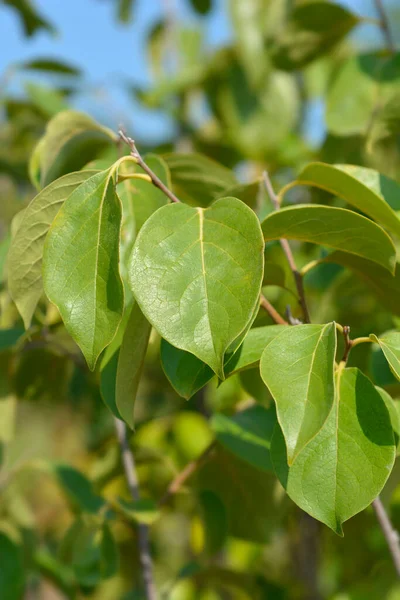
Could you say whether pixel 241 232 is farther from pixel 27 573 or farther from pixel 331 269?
pixel 27 573

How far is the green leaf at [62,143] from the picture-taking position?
955 millimetres

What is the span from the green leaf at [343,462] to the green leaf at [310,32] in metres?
0.98

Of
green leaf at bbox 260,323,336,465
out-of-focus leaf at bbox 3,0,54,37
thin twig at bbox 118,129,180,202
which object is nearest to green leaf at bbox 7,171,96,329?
thin twig at bbox 118,129,180,202

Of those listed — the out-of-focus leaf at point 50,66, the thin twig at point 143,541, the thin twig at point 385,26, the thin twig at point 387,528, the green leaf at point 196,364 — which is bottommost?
the thin twig at point 143,541

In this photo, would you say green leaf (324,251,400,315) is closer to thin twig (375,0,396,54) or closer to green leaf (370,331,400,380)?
green leaf (370,331,400,380)

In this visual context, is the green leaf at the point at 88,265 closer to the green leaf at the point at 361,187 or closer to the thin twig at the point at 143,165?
the thin twig at the point at 143,165

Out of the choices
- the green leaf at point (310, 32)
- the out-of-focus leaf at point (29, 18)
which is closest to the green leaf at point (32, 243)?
the green leaf at point (310, 32)

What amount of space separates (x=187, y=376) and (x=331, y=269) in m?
0.57

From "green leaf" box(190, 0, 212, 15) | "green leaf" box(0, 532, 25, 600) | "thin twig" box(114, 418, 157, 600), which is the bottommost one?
"green leaf" box(0, 532, 25, 600)

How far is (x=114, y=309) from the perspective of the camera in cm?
62

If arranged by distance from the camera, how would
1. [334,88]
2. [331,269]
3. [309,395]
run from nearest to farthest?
[309,395]
[331,269]
[334,88]

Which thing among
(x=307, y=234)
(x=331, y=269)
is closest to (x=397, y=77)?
(x=331, y=269)

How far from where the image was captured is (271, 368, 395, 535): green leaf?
60 centimetres

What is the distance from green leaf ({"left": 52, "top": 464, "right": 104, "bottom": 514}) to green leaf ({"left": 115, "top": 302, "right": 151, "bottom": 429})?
559 mm
